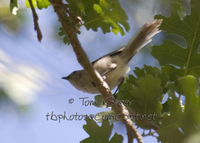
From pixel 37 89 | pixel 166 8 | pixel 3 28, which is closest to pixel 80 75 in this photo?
pixel 37 89

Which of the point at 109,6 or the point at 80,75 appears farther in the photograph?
the point at 80,75

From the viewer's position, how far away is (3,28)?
3.80 metres

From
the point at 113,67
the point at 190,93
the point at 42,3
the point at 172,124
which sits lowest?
the point at 172,124

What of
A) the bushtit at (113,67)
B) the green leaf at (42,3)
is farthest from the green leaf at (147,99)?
the green leaf at (42,3)

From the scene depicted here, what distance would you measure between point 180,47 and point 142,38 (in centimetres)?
50

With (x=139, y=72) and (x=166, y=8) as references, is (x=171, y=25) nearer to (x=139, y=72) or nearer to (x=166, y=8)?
(x=139, y=72)

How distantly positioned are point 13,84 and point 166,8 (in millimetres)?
2233

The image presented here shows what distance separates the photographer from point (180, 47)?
1999 mm

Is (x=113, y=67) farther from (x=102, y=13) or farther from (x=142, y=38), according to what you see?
(x=102, y=13)

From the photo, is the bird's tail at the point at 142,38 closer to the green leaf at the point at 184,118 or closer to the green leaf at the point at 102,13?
the green leaf at the point at 102,13

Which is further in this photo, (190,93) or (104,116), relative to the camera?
(104,116)

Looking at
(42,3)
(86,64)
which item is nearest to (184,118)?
(86,64)

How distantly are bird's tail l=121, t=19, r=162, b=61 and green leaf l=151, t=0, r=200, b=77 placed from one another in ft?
0.46

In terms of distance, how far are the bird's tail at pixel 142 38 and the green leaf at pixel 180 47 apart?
14cm
